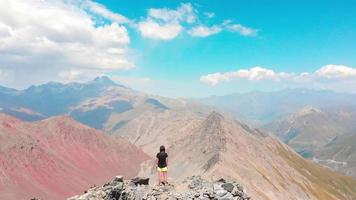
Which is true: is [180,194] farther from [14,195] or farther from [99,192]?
[14,195]

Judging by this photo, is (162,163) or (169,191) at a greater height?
(162,163)

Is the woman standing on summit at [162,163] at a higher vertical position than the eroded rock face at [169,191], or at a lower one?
higher

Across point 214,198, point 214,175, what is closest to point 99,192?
point 214,198

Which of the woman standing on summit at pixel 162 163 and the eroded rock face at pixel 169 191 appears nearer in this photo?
the woman standing on summit at pixel 162 163

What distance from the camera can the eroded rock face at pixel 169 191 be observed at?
147ft

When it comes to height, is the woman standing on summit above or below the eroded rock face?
above

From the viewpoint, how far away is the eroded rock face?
147 ft

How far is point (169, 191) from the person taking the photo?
45219 millimetres

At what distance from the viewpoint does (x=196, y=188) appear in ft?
152

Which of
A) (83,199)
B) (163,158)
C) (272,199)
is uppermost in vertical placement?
(163,158)

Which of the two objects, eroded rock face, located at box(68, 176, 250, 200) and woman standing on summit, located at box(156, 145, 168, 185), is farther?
eroded rock face, located at box(68, 176, 250, 200)

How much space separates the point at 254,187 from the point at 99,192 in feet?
532

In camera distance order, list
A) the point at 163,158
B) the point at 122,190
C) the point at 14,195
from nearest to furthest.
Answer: the point at 163,158
the point at 122,190
the point at 14,195

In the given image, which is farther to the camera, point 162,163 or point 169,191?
point 169,191
